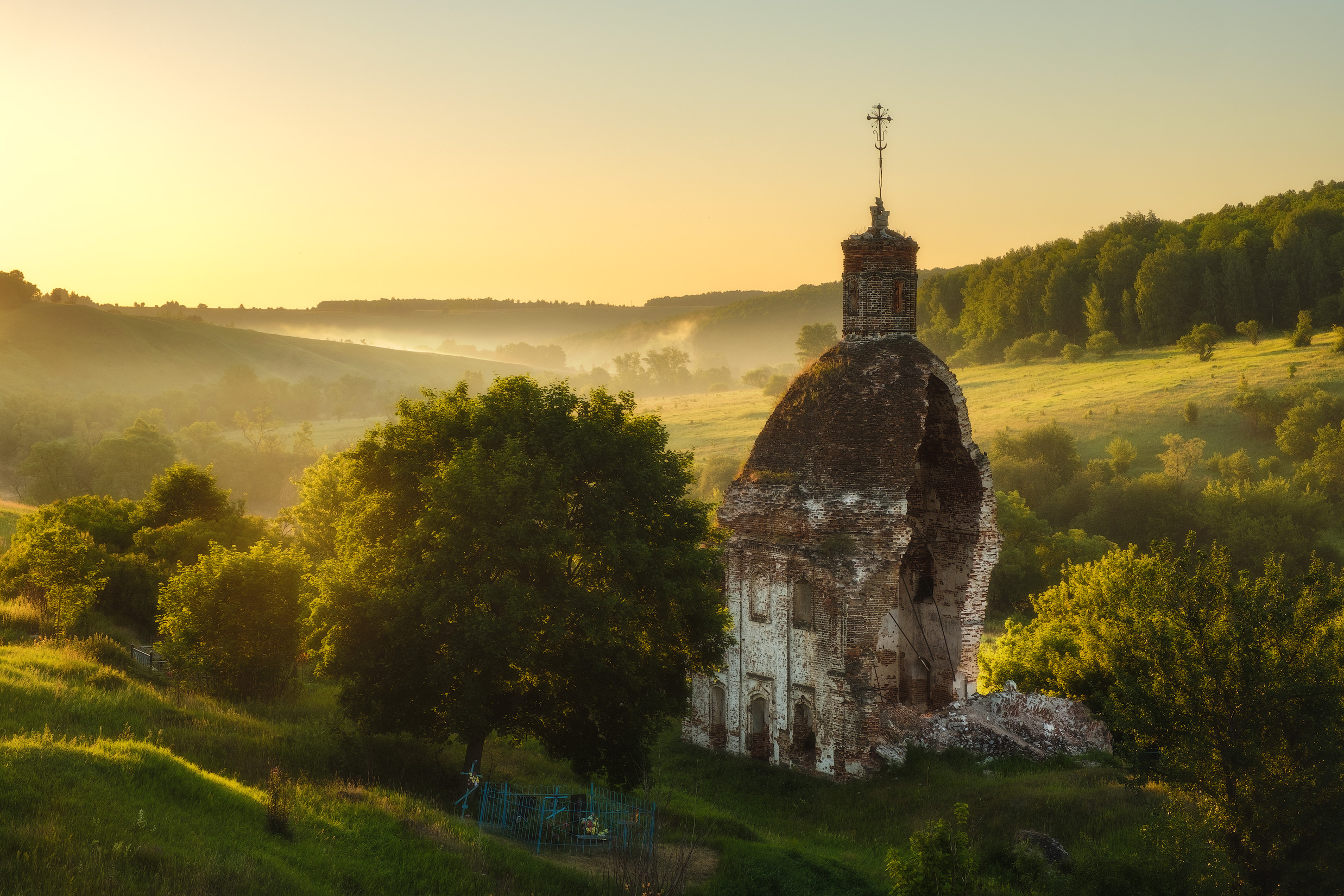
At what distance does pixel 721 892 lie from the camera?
18109 millimetres

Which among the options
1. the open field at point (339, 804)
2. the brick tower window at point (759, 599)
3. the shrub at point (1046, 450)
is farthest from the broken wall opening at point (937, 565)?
the shrub at point (1046, 450)

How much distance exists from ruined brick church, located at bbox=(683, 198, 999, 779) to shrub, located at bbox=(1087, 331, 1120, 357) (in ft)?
235

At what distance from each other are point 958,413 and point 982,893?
1467 cm

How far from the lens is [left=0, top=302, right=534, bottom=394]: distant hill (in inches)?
5472

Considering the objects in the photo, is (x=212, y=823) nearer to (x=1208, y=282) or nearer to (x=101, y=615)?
(x=101, y=615)

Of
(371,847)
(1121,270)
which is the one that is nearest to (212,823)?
(371,847)

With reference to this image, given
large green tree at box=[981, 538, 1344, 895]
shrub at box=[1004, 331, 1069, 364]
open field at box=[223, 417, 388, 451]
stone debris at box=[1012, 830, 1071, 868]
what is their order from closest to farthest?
large green tree at box=[981, 538, 1344, 895] → stone debris at box=[1012, 830, 1071, 868] → shrub at box=[1004, 331, 1069, 364] → open field at box=[223, 417, 388, 451]

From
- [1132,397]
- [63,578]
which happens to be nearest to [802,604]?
[63,578]

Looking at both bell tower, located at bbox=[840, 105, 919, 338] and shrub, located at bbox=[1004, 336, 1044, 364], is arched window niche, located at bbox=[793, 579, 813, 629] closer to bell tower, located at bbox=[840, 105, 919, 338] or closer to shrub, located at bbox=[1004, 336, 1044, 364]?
bell tower, located at bbox=[840, 105, 919, 338]

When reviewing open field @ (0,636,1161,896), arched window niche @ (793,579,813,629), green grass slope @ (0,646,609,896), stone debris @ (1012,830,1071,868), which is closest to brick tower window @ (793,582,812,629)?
arched window niche @ (793,579,813,629)

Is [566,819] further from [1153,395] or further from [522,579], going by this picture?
[1153,395]

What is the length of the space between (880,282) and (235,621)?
20.1 m

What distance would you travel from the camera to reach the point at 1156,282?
94.9m

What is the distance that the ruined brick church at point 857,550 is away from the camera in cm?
2630
